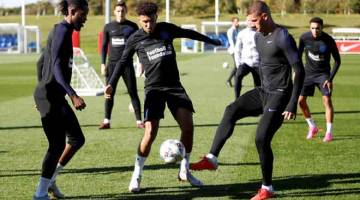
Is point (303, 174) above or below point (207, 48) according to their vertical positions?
above

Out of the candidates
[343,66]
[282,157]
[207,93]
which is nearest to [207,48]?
[343,66]

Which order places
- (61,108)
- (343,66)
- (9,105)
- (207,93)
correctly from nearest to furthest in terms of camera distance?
(61,108)
(9,105)
(207,93)
(343,66)

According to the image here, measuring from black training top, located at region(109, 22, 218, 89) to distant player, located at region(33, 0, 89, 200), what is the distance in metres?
0.96

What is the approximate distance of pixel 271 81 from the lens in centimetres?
810

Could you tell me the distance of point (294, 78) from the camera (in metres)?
7.71

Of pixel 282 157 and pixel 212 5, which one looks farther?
pixel 212 5

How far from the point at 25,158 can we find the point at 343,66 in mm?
→ 31046

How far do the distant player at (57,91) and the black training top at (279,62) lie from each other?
2036 mm

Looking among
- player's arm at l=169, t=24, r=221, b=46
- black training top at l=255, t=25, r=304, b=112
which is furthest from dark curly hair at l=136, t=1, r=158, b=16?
black training top at l=255, t=25, r=304, b=112

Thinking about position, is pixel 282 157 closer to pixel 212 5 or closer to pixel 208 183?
pixel 208 183

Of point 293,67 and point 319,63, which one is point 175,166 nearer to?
point 293,67

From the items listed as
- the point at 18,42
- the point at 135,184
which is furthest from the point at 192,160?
the point at 18,42

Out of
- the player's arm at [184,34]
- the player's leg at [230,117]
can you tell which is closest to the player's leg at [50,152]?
the player's leg at [230,117]

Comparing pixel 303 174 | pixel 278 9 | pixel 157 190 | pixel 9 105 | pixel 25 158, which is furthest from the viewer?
pixel 278 9
